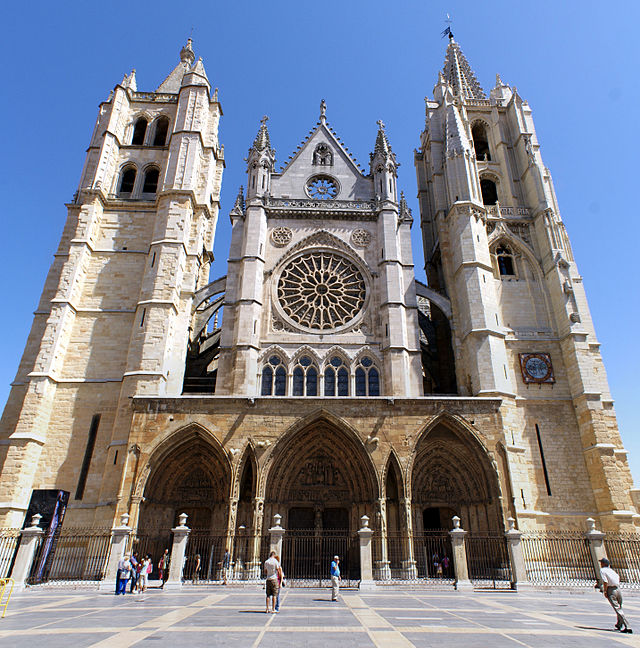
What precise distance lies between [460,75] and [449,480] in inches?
971

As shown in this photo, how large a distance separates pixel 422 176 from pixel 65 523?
77.7ft

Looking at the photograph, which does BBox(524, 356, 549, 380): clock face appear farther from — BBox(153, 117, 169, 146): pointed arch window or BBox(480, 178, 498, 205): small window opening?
BBox(153, 117, 169, 146): pointed arch window

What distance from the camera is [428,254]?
24531 mm

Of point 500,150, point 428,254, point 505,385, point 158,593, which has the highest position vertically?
point 500,150

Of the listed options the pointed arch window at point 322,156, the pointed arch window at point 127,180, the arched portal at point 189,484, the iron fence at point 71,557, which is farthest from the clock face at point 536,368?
the pointed arch window at point 127,180

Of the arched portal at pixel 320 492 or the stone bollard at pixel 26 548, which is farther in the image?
the arched portal at pixel 320 492

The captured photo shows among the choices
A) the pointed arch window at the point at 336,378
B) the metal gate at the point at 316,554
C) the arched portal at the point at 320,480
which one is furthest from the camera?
the pointed arch window at the point at 336,378

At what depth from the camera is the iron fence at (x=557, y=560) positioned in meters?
13.4

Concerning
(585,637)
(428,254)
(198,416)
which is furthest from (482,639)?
(428,254)

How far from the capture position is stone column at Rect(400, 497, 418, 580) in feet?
41.6

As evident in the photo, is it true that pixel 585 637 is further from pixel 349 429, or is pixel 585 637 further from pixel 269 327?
pixel 269 327

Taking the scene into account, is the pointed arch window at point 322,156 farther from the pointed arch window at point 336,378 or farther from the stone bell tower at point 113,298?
the pointed arch window at point 336,378

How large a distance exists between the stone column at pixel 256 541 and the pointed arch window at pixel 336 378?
5065 millimetres

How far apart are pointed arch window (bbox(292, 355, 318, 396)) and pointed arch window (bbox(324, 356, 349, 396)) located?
42 centimetres
